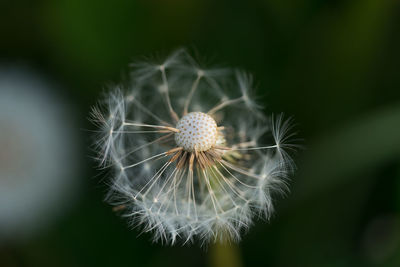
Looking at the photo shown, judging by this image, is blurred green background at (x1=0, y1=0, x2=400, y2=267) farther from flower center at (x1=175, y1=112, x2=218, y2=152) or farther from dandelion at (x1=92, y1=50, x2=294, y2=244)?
flower center at (x1=175, y1=112, x2=218, y2=152)

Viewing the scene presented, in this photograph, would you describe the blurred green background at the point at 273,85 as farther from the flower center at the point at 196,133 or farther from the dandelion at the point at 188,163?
the flower center at the point at 196,133
